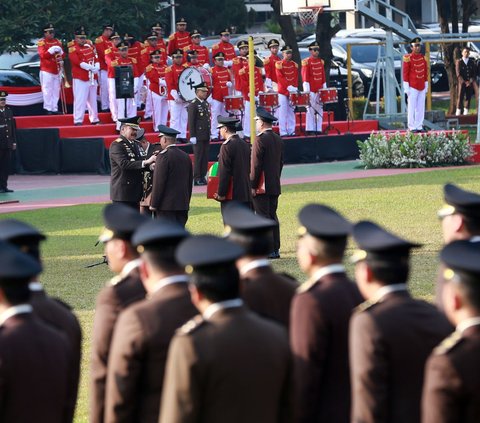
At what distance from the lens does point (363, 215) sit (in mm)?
19562

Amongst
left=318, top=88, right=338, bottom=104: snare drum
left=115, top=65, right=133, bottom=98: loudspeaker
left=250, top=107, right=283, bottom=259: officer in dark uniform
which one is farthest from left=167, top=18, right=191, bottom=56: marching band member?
left=250, top=107, right=283, bottom=259: officer in dark uniform

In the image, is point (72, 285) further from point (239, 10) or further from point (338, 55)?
point (239, 10)

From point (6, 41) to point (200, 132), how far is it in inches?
301

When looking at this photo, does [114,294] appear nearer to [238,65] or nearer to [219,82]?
[219,82]

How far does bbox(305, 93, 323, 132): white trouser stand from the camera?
1200 inches

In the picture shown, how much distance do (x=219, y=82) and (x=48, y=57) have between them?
3794 millimetres

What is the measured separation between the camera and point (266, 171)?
15945 millimetres

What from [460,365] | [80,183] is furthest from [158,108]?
[460,365]

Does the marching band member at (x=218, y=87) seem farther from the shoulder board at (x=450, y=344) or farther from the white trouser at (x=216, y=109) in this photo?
the shoulder board at (x=450, y=344)

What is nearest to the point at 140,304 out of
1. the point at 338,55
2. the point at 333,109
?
the point at 333,109

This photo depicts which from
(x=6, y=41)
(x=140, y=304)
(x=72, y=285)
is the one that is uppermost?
(x=6, y=41)

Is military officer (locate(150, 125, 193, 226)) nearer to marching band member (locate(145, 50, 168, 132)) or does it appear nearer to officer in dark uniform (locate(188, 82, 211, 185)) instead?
officer in dark uniform (locate(188, 82, 211, 185))

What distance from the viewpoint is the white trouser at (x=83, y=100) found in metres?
28.7

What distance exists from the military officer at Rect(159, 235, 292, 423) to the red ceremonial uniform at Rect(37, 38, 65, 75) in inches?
947
